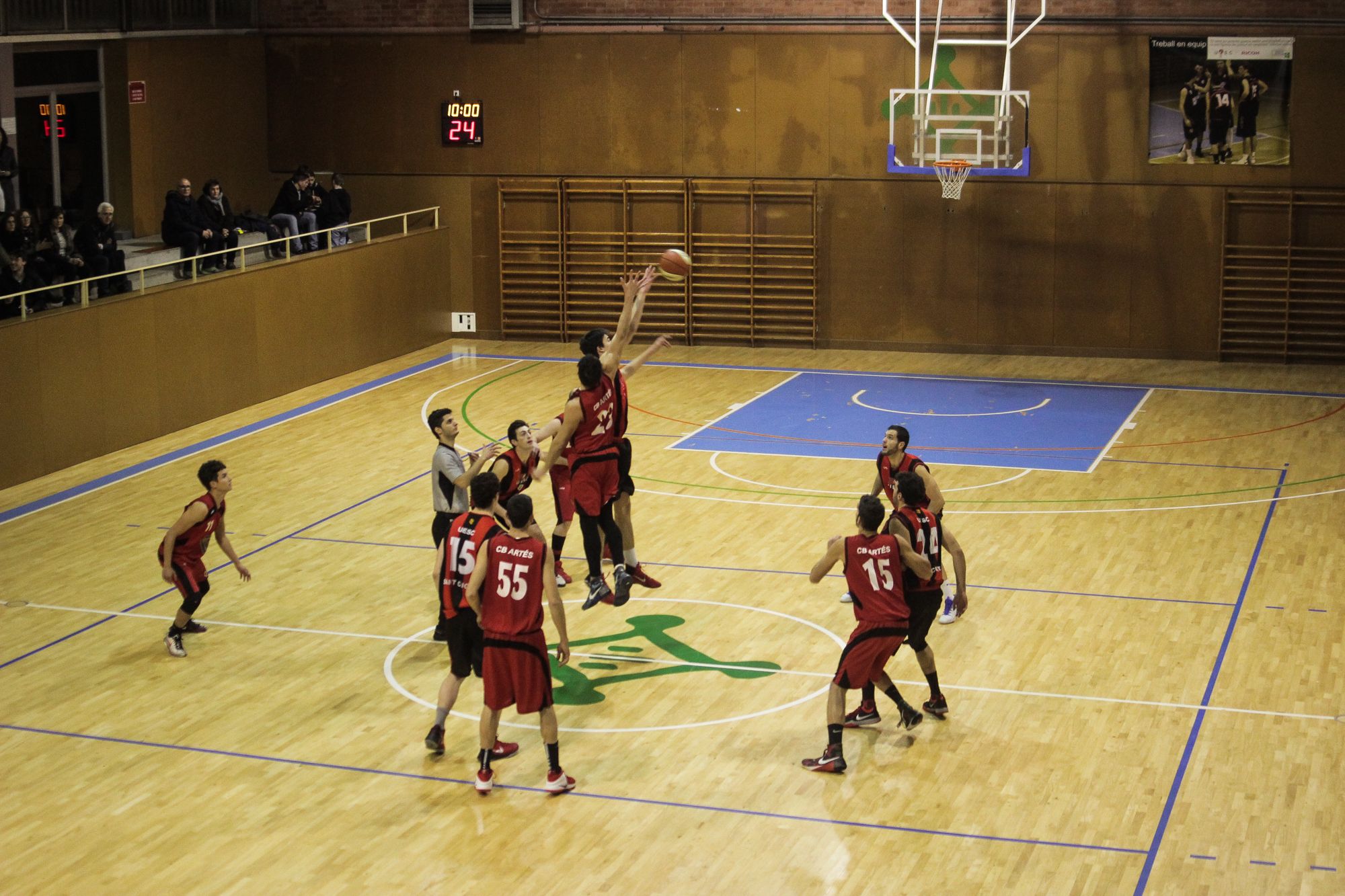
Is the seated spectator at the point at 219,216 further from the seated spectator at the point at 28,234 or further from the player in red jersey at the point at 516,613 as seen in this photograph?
the player in red jersey at the point at 516,613

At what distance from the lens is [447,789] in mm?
9383

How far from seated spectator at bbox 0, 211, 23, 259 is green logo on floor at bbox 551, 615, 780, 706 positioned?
9.41 m

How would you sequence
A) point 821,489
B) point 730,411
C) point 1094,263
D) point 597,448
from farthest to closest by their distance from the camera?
point 1094,263
point 730,411
point 821,489
point 597,448

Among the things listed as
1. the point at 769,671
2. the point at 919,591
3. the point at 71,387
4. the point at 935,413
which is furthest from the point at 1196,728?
the point at 71,387

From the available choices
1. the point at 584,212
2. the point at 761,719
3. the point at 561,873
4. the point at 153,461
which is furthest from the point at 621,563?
the point at 584,212

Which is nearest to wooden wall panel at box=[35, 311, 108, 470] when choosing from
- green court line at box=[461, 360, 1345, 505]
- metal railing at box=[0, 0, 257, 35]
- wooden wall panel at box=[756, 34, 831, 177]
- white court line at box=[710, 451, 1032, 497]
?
metal railing at box=[0, 0, 257, 35]

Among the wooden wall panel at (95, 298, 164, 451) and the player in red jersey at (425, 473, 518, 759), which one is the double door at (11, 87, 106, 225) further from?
A: the player in red jersey at (425, 473, 518, 759)

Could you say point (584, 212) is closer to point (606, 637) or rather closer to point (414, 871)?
point (606, 637)

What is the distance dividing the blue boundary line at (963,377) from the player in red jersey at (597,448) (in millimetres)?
10678

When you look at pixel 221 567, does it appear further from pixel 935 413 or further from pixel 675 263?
pixel 935 413

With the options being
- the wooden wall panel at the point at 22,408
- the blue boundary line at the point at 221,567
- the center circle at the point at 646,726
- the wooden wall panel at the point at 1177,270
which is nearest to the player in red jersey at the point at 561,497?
the center circle at the point at 646,726

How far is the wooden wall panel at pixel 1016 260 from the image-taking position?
23.4m

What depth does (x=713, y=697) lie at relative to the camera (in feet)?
35.6

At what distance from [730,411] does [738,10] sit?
7038 millimetres
